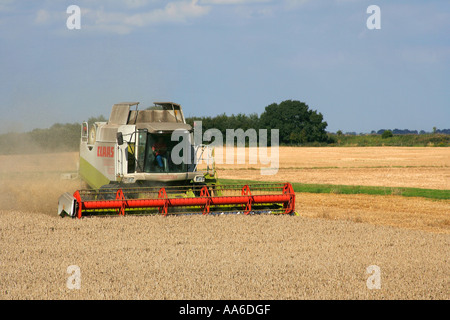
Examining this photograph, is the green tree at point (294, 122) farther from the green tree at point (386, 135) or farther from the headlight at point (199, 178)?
the headlight at point (199, 178)

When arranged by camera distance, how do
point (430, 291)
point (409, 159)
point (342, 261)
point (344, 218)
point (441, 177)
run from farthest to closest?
point (409, 159) < point (441, 177) < point (344, 218) < point (342, 261) < point (430, 291)

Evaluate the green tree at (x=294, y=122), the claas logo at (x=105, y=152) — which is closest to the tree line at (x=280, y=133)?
the green tree at (x=294, y=122)

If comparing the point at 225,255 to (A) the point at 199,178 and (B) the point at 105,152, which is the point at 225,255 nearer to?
(A) the point at 199,178

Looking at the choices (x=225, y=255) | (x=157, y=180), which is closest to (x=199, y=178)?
(x=157, y=180)

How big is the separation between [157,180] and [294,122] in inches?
2727

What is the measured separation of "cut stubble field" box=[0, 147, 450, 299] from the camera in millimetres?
6656

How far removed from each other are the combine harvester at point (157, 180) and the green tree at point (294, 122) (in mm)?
62200

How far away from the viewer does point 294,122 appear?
81.3 meters

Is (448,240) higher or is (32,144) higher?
(32,144)

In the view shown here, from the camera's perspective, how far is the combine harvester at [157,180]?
12.5 meters
